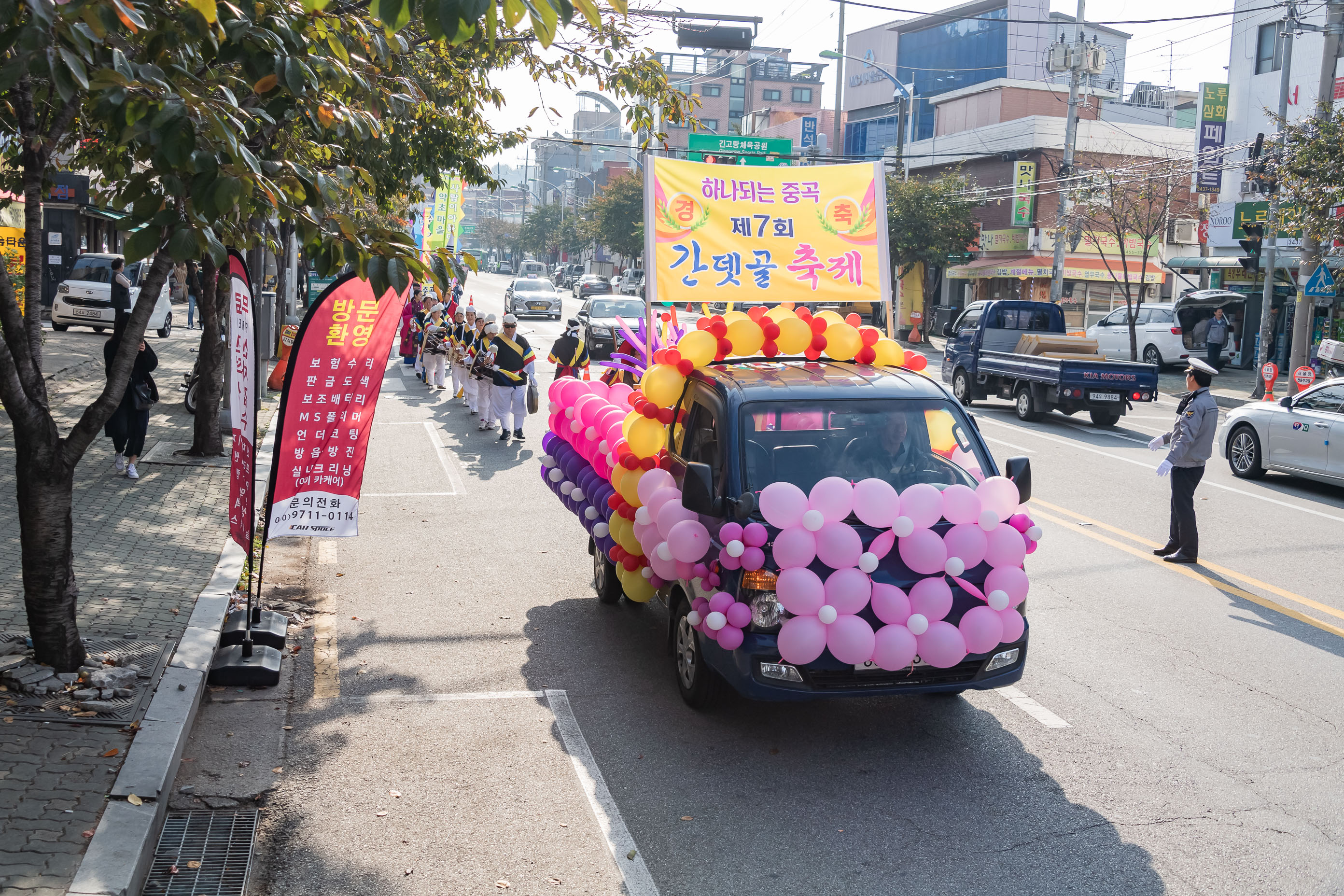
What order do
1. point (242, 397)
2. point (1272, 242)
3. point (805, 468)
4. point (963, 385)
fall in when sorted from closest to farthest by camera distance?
point (805, 468) → point (242, 397) → point (963, 385) → point (1272, 242)

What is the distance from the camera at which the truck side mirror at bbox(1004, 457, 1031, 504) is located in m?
6.19

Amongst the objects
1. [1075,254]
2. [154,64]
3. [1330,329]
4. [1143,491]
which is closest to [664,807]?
[154,64]

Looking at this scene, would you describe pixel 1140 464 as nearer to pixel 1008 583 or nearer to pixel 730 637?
pixel 1008 583

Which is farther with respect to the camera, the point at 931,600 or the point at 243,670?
the point at 243,670

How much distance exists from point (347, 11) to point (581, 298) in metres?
54.8

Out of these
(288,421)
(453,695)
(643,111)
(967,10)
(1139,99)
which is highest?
(967,10)

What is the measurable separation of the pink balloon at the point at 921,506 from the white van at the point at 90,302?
24939 mm

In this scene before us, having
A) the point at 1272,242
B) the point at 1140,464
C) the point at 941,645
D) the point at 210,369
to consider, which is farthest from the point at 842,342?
the point at 1272,242

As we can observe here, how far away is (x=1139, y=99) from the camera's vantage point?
67500mm

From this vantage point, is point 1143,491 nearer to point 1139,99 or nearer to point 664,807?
point 664,807

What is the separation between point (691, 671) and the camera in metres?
6.36

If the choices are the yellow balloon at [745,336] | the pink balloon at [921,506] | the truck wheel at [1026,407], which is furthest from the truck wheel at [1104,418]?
the pink balloon at [921,506]

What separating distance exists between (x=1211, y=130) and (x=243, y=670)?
116ft

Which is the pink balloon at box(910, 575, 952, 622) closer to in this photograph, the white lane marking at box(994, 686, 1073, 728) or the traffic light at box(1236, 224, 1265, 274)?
the white lane marking at box(994, 686, 1073, 728)
